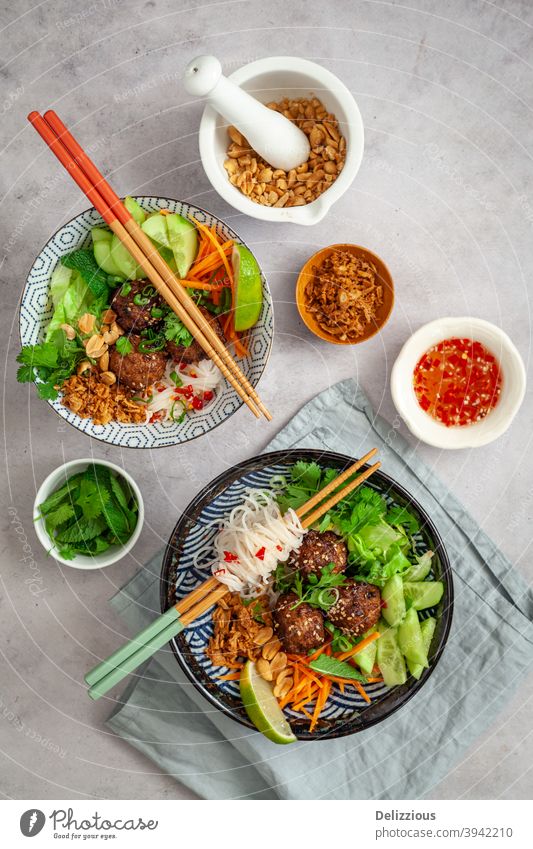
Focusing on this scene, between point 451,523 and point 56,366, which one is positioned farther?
point 451,523

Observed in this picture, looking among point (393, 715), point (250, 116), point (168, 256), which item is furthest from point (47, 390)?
point (393, 715)

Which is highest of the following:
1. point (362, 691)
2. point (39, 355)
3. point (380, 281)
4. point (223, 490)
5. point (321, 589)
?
point (39, 355)

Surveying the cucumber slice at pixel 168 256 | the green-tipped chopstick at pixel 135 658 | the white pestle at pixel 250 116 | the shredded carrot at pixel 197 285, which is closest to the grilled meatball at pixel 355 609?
the green-tipped chopstick at pixel 135 658

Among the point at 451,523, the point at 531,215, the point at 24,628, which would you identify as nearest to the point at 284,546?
the point at 451,523

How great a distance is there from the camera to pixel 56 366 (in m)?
2.25

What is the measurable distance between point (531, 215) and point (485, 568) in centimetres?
136

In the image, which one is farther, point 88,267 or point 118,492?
point 118,492

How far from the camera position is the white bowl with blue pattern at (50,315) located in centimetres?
223

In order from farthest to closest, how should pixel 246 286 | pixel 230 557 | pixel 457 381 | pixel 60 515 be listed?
1. pixel 457 381
2. pixel 60 515
3. pixel 230 557
4. pixel 246 286

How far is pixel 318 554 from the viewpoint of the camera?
2221 mm

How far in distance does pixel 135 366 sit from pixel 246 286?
0.47 m

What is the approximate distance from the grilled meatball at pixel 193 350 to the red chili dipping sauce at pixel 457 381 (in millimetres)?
763

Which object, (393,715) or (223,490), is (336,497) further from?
(393,715)

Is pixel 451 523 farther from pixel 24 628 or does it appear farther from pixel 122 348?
pixel 24 628
